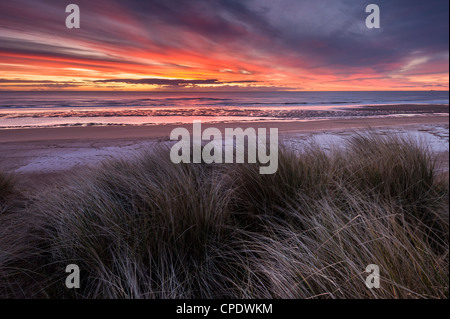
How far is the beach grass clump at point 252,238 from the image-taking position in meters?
1.68

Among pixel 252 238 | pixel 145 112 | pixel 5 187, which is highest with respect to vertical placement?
pixel 145 112

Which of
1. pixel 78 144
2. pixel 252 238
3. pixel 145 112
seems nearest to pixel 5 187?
pixel 252 238

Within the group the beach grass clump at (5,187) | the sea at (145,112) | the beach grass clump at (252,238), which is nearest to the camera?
the beach grass clump at (252,238)

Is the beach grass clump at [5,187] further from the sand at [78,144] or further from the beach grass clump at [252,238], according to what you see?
the beach grass clump at [252,238]

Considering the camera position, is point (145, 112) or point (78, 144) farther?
point (145, 112)

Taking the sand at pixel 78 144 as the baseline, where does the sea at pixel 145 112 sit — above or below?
above

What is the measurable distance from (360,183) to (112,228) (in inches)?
107

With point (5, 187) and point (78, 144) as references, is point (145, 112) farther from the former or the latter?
point (5, 187)

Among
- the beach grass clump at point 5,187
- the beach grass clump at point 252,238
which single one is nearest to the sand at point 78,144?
the beach grass clump at point 5,187

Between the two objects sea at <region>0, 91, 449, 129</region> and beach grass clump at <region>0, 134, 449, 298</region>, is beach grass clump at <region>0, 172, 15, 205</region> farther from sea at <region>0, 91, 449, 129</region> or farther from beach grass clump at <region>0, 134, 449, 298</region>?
sea at <region>0, 91, 449, 129</region>

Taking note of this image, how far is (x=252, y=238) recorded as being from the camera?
243cm

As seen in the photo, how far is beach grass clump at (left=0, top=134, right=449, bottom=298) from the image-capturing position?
5.51 ft
